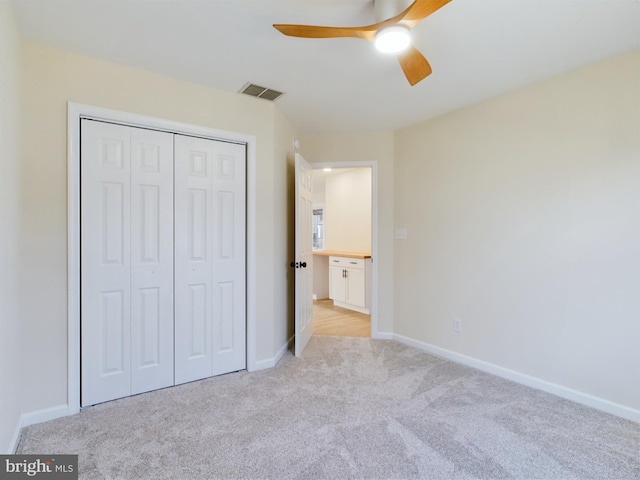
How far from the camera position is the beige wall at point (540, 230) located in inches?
85.3

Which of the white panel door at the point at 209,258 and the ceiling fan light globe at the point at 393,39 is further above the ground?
the ceiling fan light globe at the point at 393,39

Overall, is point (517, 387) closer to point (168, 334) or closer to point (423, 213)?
point (423, 213)

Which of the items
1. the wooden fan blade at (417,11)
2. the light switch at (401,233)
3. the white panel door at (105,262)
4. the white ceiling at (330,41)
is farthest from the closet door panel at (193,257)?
the light switch at (401,233)

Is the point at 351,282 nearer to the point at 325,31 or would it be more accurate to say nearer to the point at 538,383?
the point at 538,383

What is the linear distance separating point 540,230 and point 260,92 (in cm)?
256

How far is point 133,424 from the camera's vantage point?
202 centimetres

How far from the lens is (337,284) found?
17.9ft

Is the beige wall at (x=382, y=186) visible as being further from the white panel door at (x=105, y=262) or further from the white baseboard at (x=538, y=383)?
the white panel door at (x=105, y=262)

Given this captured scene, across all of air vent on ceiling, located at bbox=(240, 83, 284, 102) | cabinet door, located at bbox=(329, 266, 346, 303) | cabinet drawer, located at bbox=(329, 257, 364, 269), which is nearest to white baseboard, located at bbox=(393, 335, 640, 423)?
cabinet drawer, located at bbox=(329, 257, 364, 269)

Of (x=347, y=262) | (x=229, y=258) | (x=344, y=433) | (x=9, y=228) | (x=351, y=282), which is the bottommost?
(x=344, y=433)

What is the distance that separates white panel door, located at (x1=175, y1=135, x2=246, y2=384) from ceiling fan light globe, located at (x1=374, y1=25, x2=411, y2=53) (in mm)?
1571

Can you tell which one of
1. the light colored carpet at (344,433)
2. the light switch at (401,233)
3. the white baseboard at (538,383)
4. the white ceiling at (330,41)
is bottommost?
the light colored carpet at (344,433)

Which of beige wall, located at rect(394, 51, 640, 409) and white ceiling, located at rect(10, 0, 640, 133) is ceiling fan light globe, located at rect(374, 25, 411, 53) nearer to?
white ceiling, located at rect(10, 0, 640, 133)

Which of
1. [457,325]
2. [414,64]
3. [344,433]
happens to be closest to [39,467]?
[344,433]
